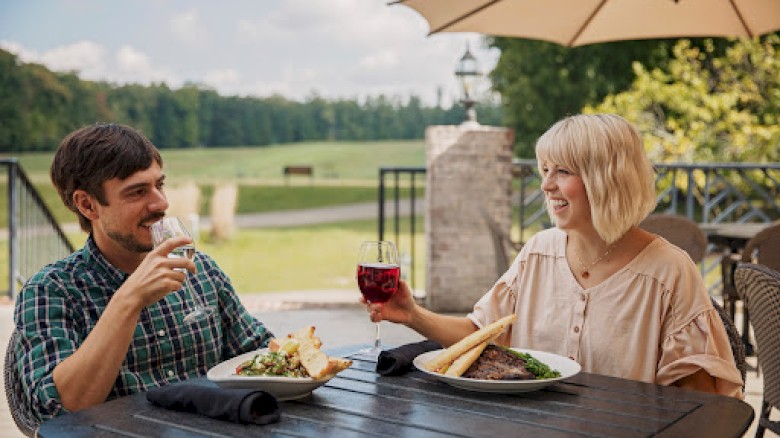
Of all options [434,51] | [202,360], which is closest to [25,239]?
[202,360]

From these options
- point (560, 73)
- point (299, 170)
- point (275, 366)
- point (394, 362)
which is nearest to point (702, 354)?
point (394, 362)

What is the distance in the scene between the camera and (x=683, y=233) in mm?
4582

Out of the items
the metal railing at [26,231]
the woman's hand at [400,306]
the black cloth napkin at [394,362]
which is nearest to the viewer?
the black cloth napkin at [394,362]

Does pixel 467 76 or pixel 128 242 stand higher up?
pixel 467 76

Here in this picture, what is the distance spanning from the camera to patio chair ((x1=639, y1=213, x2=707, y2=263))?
14.7ft

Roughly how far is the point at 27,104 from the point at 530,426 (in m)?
25.8

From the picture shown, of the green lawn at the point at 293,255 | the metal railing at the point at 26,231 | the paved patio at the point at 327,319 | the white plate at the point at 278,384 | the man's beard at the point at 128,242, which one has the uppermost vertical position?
the man's beard at the point at 128,242

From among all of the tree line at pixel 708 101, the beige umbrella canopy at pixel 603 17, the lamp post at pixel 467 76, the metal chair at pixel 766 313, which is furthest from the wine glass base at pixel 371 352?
the tree line at pixel 708 101

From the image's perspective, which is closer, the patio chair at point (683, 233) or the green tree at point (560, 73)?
the patio chair at point (683, 233)

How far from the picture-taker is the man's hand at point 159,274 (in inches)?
64.2

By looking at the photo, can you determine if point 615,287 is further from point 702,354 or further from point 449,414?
point 449,414

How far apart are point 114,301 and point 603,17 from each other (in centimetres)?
310

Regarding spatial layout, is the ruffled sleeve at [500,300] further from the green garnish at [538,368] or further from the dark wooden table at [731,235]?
the dark wooden table at [731,235]

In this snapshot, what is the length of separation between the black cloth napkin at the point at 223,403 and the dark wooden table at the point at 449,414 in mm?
13
